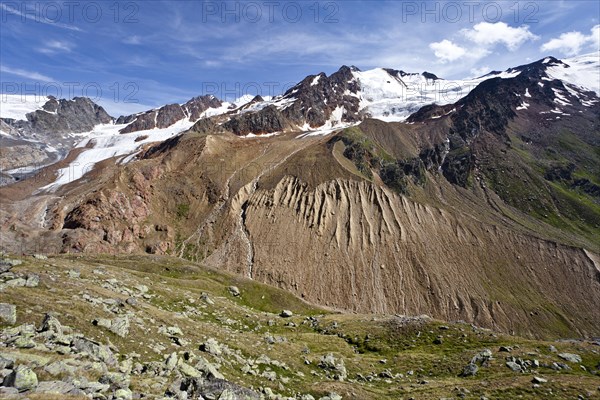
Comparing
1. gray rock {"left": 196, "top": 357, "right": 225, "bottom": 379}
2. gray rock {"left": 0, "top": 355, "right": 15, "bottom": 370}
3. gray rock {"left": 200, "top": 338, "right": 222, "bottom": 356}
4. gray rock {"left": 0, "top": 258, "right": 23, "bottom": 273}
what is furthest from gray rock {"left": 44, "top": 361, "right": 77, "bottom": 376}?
gray rock {"left": 0, "top": 258, "right": 23, "bottom": 273}

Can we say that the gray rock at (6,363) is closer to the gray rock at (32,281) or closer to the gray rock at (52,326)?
the gray rock at (52,326)

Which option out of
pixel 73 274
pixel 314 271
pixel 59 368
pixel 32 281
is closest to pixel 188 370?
pixel 59 368

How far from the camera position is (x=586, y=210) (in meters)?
146

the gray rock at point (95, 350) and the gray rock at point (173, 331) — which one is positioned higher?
the gray rock at point (95, 350)

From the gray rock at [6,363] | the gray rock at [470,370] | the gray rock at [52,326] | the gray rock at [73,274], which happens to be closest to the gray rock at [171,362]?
the gray rock at [52,326]

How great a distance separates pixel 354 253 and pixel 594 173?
16014cm

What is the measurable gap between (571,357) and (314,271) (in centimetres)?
6923

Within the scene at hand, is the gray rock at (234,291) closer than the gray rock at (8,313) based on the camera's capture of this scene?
No

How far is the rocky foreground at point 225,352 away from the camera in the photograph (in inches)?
693

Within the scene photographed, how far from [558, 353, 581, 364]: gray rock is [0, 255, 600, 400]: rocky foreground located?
101 mm

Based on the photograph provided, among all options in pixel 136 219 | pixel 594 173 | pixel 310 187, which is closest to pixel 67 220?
pixel 136 219

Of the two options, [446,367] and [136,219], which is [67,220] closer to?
[136,219]

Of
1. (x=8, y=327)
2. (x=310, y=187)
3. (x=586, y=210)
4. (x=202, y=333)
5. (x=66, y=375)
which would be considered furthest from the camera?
(x=586, y=210)

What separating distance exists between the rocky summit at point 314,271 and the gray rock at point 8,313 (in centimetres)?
14
